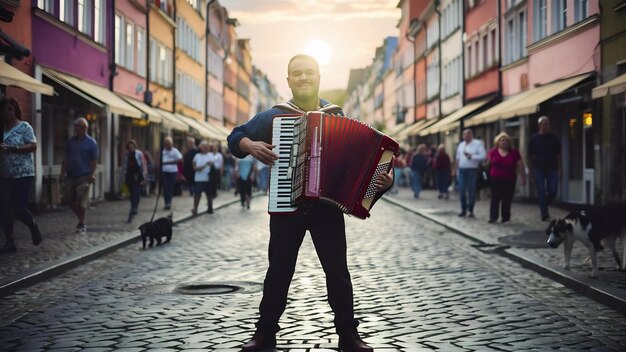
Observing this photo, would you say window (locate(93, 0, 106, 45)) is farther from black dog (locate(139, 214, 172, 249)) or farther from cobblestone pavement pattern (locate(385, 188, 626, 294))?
black dog (locate(139, 214, 172, 249))

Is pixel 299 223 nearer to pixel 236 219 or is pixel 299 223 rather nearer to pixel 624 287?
pixel 624 287

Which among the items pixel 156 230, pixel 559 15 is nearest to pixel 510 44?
pixel 559 15

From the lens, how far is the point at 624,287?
8133mm

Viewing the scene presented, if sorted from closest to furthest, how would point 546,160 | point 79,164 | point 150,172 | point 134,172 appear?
point 79,164
point 546,160
point 134,172
point 150,172

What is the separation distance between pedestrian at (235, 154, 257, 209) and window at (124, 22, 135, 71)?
409 inches

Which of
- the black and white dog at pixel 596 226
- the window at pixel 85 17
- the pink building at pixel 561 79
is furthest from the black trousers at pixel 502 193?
the window at pixel 85 17

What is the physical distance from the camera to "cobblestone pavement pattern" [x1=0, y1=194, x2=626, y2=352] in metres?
6.03

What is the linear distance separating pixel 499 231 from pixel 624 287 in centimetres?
702

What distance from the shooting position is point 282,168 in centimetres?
532

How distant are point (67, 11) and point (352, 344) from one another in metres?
19.9

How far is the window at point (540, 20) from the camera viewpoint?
26047 mm

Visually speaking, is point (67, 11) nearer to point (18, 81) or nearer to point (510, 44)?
point (18, 81)

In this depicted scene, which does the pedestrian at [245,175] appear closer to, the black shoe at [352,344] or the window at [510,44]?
the window at [510,44]

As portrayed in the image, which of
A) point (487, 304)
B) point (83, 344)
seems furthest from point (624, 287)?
point (83, 344)
